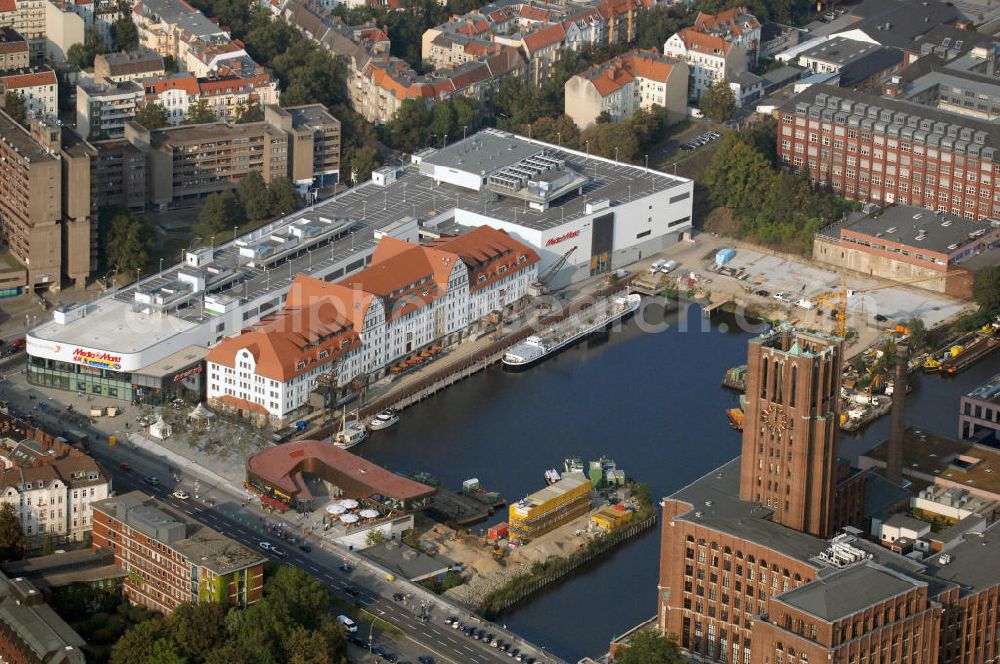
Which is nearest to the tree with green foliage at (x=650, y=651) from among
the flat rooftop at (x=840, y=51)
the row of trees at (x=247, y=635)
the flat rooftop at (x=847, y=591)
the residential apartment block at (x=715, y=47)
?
the flat rooftop at (x=847, y=591)

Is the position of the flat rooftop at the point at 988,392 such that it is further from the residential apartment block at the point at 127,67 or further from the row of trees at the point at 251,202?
the residential apartment block at the point at 127,67

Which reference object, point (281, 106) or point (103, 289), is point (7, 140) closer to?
point (103, 289)

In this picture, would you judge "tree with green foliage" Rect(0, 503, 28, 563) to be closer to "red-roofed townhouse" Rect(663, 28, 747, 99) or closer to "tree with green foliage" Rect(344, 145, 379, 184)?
"tree with green foliage" Rect(344, 145, 379, 184)

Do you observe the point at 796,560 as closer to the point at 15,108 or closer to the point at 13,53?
the point at 15,108

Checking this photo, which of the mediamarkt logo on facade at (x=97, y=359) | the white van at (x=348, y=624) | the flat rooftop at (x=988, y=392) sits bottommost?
the white van at (x=348, y=624)

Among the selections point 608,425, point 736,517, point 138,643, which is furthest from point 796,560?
point 138,643

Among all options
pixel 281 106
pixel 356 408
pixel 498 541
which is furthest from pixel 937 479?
pixel 281 106
